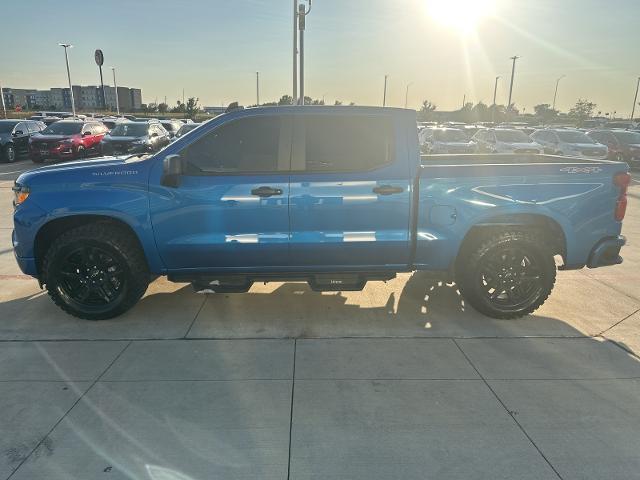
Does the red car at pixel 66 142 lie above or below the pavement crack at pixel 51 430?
above

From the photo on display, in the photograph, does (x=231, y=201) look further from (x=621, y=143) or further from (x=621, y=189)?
(x=621, y=143)

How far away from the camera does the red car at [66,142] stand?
57.7ft

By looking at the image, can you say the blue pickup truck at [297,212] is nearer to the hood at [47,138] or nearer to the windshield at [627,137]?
the hood at [47,138]

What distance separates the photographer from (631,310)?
4.85 metres

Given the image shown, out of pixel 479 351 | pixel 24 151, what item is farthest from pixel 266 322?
pixel 24 151

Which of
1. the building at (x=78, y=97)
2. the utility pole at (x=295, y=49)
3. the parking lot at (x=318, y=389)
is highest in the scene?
the building at (x=78, y=97)

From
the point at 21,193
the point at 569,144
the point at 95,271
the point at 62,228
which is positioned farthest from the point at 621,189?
the point at 569,144

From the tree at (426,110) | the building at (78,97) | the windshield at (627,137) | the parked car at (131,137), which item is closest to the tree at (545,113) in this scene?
the tree at (426,110)

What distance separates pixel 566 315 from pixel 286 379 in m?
3.05

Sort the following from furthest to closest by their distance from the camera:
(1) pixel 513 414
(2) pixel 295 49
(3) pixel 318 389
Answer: (2) pixel 295 49
(3) pixel 318 389
(1) pixel 513 414

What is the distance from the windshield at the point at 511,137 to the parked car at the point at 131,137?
13.2 meters

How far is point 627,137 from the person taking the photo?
20.1m

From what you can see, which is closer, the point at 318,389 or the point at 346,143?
the point at 318,389

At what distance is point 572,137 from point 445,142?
5208mm
